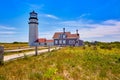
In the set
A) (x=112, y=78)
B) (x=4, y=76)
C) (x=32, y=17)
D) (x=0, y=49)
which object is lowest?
(x=112, y=78)

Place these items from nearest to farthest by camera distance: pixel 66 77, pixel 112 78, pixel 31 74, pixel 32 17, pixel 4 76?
pixel 4 76 < pixel 31 74 < pixel 66 77 < pixel 112 78 < pixel 32 17

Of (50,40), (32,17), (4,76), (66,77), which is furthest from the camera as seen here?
(50,40)

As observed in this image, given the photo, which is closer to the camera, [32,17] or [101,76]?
[101,76]

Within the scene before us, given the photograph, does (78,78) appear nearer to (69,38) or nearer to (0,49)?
(0,49)

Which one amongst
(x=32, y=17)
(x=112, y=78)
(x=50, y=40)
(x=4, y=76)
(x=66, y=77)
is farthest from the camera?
(x=50, y=40)

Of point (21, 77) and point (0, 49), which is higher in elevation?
point (0, 49)

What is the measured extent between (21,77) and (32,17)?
54510mm

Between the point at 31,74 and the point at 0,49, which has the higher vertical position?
the point at 0,49

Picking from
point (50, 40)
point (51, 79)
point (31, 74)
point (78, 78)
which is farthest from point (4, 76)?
point (50, 40)

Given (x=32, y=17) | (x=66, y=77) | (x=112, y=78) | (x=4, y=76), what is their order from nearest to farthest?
(x=4, y=76) < (x=66, y=77) < (x=112, y=78) < (x=32, y=17)

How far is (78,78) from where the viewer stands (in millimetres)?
7594

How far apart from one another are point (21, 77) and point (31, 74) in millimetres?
550

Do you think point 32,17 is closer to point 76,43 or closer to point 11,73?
point 76,43

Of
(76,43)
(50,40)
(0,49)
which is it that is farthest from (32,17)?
(0,49)
